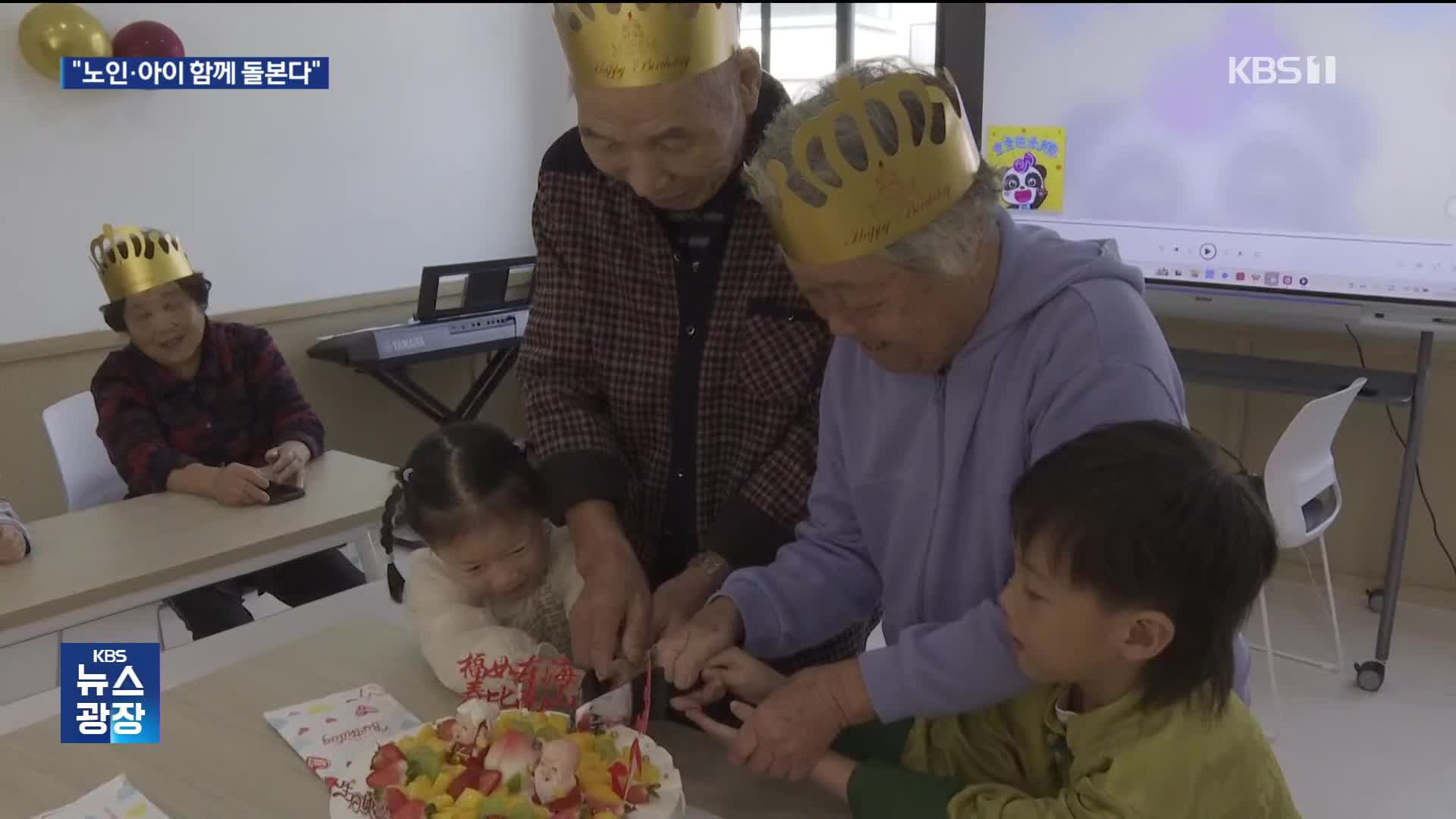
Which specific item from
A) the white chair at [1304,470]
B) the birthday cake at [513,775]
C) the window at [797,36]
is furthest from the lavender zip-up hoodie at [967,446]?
the window at [797,36]

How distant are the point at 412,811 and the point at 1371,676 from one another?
280 centimetres

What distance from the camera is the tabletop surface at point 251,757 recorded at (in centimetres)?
118

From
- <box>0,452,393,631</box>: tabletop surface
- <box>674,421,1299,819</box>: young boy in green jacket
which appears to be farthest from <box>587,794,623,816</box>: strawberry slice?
<box>0,452,393,631</box>: tabletop surface

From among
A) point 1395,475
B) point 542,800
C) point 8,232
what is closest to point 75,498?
point 8,232

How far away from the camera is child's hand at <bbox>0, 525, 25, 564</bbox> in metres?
2.02

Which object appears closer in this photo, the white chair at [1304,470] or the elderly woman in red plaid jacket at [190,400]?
the white chair at [1304,470]

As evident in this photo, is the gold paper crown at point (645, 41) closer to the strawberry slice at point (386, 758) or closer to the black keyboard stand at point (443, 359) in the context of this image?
the strawberry slice at point (386, 758)

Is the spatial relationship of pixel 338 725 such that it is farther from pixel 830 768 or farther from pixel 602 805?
pixel 830 768

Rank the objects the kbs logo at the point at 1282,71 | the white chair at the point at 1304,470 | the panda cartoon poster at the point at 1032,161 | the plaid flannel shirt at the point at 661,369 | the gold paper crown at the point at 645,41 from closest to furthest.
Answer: the gold paper crown at the point at 645,41
the plaid flannel shirt at the point at 661,369
the white chair at the point at 1304,470
the kbs logo at the point at 1282,71
the panda cartoon poster at the point at 1032,161

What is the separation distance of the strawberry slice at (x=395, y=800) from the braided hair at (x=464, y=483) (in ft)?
1.88

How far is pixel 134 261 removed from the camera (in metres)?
2.73

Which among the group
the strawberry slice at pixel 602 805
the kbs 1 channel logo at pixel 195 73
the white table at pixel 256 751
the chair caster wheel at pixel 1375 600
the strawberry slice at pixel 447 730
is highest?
the kbs 1 channel logo at pixel 195 73

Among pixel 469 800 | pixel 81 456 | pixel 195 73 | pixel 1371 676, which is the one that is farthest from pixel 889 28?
pixel 469 800

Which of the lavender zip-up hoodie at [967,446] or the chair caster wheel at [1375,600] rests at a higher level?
the lavender zip-up hoodie at [967,446]
